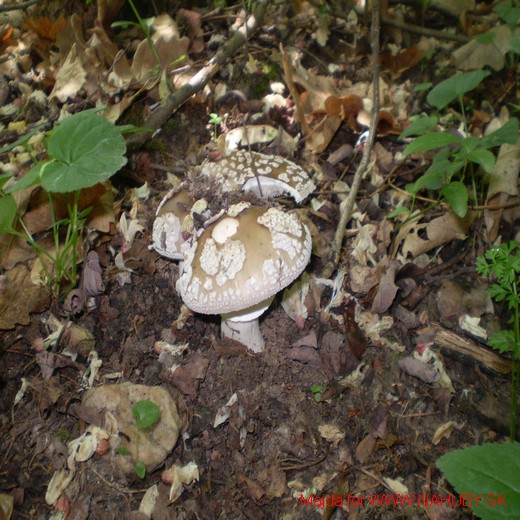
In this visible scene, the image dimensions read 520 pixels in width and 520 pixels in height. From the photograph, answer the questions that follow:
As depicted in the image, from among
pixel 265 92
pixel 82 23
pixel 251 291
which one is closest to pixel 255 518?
pixel 251 291

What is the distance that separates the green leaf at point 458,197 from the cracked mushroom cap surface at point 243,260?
1057 mm

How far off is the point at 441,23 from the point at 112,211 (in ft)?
15.5

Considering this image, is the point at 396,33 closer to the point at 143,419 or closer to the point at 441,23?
the point at 441,23

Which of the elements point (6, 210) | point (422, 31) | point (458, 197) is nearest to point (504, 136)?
point (458, 197)

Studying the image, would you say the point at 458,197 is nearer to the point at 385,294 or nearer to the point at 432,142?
the point at 432,142

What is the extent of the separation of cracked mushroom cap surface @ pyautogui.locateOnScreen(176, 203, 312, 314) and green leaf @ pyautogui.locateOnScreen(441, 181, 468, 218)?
3.47ft

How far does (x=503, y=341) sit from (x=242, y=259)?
1893 mm

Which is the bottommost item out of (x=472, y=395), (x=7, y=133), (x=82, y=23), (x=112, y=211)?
(x=472, y=395)

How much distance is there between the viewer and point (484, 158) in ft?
8.42

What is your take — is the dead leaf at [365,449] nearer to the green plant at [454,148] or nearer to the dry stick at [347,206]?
the dry stick at [347,206]

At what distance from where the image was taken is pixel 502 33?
4.36 metres

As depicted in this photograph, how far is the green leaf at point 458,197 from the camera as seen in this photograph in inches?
109

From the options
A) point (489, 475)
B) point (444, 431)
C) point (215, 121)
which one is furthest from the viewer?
point (215, 121)

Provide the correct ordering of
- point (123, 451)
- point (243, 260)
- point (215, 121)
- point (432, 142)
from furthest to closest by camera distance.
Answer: point (215, 121) < point (123, 451) < point (432, 142) < point (243, 260)
